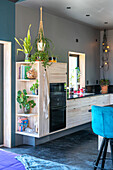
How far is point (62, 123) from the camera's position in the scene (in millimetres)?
5445

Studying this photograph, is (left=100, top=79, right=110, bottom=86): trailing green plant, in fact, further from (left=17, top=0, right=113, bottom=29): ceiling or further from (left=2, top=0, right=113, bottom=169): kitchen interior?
(left=17, top=0, right=113, bottom=29): ceiling

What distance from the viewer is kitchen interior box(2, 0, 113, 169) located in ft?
15.4

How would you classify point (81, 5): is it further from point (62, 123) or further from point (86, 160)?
point (86, 160)

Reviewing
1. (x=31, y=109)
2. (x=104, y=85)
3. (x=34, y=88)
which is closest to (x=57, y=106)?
(x=31, y=109)

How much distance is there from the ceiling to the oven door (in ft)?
7.10

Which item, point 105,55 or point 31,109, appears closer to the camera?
point 31,109

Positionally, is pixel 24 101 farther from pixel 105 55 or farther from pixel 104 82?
pixel 105 55

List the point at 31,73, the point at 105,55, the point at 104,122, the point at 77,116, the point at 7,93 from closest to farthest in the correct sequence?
1. the point at 104,122
2. the point at 31,73
3. the point at 7,93
4. the point at 77,116
5. the point at 105,55

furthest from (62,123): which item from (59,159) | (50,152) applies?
(59,159)

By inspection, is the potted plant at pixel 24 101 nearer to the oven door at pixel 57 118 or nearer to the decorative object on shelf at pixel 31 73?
the decorative object on shelf at pixel 31 73

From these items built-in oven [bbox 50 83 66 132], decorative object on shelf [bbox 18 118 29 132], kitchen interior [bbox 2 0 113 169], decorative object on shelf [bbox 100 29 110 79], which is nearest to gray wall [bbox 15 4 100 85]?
kitchen interior [bbox 2 0 113 169]

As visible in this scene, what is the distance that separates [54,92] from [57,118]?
591 mm

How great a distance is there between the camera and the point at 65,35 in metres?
6.35

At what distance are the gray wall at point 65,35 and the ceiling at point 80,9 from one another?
18 centimetres
